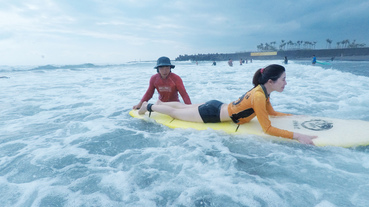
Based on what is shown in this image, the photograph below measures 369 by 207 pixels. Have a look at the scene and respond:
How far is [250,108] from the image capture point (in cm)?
321

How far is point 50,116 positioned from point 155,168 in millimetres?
4000

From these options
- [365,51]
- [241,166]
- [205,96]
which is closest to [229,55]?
[365,51]

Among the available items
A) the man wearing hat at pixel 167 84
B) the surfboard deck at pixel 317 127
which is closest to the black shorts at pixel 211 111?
the surfboard deck at pixel 317 127

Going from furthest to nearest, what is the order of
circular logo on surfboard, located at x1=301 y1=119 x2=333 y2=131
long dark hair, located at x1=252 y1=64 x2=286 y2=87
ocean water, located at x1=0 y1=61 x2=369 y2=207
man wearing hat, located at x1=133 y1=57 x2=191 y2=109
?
man wearing hat, located at x1=133 y1=57 x2=191 y2=109, circular logo on surfboard, located at x1=301 y1=119 x2=333 y2=131, long dark hair, located at x1=252 y1=64 x2=286 y2=87, ocean water, located at x1=0 y1=61 x2=369 y2=207

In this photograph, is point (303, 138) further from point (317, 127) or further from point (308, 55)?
point (308, 55)

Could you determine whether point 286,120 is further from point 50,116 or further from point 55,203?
point 50,116

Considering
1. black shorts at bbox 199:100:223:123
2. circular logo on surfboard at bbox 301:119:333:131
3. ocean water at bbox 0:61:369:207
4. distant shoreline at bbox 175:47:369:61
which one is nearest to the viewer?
ocean water at bbox 0:61:369:207

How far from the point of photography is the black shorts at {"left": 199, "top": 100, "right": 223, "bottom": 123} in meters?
3.66

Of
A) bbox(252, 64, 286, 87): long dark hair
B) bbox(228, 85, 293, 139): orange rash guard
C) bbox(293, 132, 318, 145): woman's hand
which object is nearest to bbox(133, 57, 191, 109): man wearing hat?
bbox(228, 85, 293, 139): orange rash guard

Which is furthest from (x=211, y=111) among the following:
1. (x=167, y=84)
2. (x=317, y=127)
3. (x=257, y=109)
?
(x=317, y=127)

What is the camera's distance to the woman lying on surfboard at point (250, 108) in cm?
288

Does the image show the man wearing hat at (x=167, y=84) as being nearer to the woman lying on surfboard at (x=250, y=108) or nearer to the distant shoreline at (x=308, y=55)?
the woman lying on surfboard at (x=250, y=108)

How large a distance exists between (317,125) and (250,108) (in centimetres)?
124

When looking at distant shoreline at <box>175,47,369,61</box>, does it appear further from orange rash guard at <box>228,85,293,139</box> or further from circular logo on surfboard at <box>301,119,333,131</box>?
orange rash guard at <box>228,85,293,139</box>
